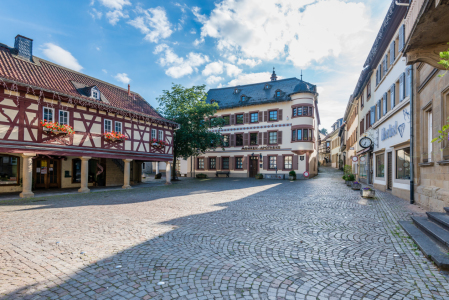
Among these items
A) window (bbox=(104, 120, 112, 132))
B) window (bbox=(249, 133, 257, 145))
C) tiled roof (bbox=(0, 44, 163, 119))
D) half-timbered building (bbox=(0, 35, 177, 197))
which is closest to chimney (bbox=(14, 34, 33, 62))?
half-timbered building (bbox=(0, 35, 177, 197))

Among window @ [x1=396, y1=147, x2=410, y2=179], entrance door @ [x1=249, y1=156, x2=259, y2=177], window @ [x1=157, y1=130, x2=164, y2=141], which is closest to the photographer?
window @ [x1=396, y1=147, x2=410, y2=179]

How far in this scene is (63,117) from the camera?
1402 centimetres

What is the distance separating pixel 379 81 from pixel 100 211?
17.8 meters

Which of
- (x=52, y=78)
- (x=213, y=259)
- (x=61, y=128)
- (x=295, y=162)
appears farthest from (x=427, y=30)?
(x=295, y=162)

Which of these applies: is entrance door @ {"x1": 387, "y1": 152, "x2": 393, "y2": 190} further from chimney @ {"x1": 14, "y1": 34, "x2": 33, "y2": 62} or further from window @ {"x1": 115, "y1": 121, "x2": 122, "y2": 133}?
chimney @ {"x1": 14, "y1": 34, "x2": 33, "y2": 62}

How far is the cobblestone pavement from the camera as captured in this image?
3.25 meters

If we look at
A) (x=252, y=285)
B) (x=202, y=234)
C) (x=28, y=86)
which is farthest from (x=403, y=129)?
(x=28, y=86)

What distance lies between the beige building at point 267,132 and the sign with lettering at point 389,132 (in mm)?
12393

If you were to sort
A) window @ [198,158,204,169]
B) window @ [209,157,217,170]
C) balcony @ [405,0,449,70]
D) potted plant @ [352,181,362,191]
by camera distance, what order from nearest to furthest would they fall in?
balcony @ [405,0,449,70], potted plant @ [352,181,362,191], window @ [209,157,217,170], window @ [198,158,204,169]

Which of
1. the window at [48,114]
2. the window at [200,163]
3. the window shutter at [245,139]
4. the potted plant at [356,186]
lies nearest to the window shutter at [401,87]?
the potted plant at [356,186]

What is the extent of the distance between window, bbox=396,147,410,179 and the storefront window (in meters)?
20.4

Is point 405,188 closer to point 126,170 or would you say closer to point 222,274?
point 222,274

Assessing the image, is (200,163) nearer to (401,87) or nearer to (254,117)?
(254,117)

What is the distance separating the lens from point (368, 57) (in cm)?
1828
